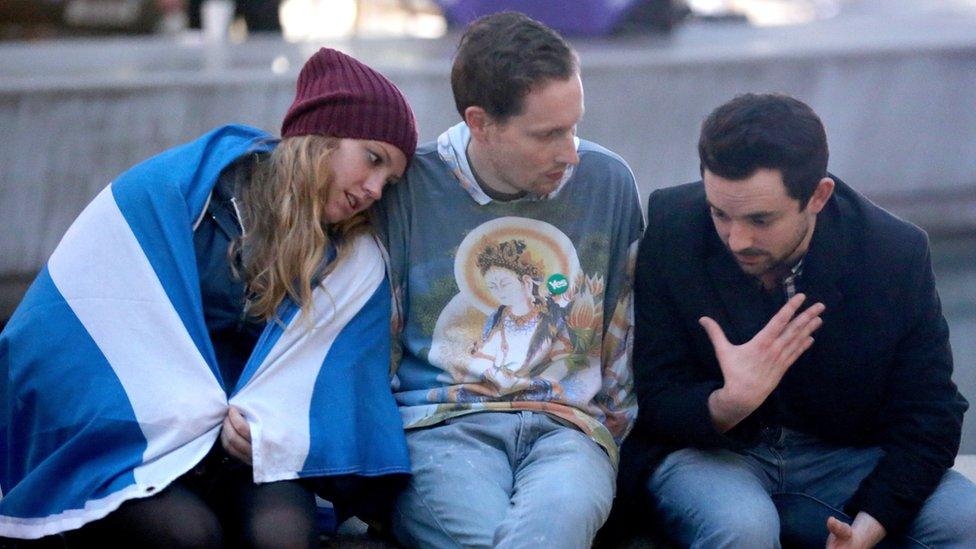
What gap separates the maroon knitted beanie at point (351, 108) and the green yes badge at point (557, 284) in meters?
0.46

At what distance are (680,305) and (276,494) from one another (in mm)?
1046

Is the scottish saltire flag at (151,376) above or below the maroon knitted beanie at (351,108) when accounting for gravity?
below

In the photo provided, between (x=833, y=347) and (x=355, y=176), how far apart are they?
1.19 metres

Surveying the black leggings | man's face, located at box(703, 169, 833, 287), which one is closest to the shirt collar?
man's face, located at box(703, 169, 833, 287)

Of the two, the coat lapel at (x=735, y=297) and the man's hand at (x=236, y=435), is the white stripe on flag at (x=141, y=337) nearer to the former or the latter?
the man's hand at (x=236, y=435)

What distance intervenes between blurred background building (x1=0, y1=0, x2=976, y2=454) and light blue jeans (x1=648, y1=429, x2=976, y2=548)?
1.62m

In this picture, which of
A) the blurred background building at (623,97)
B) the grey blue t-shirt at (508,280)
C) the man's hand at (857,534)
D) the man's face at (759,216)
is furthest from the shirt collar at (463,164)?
the blurred background building at (623,97)

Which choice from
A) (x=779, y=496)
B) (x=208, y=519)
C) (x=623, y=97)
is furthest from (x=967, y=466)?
(x=623, y=97)

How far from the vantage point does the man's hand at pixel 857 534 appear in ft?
9.76

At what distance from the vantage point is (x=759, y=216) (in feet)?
10.0

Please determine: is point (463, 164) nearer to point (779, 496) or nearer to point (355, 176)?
point (355, 176)

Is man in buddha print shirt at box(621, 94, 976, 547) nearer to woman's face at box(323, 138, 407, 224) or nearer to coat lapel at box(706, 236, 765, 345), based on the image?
coat lapel at box(706, 236, 765, 345)

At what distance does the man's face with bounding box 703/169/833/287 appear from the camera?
3.03m

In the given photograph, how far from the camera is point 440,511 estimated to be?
9.97 ft
